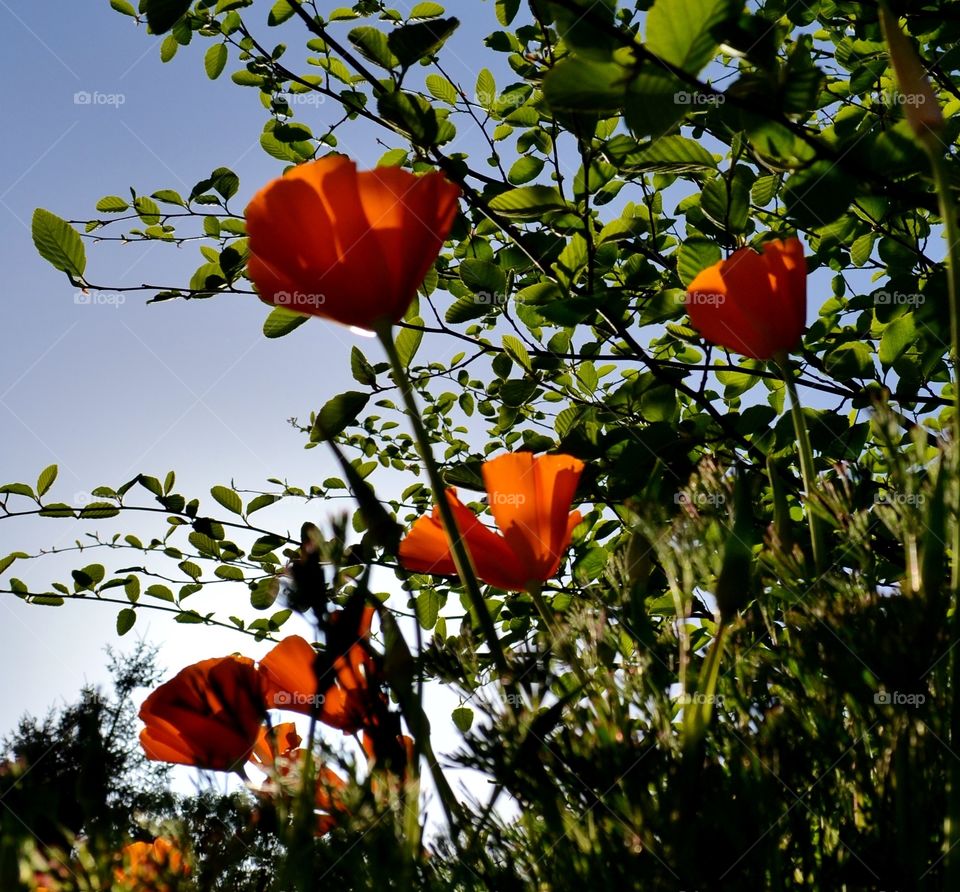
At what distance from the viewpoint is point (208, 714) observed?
636 mm

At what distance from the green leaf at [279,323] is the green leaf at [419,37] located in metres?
0.51

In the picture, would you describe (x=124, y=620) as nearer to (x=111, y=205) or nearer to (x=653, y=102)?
(x=111, y=205)

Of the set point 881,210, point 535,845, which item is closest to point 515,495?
point 535,845

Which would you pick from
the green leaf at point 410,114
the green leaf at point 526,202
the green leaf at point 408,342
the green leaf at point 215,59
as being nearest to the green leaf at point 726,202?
the green leaf at point 526,202

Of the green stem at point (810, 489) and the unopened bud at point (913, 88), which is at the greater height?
the unopened bud at point (913, 88)

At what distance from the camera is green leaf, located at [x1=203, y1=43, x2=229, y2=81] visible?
7.09ft

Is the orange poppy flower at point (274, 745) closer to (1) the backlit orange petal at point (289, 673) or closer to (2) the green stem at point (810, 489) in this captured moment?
(1) the backlit orange petal at point (289, 673)

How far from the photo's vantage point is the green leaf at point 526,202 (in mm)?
1110

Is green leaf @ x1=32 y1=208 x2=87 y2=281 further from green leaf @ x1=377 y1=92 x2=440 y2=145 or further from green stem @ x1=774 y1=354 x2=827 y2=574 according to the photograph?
green stem @ x1=774 y1=354 x2=827 y2=574

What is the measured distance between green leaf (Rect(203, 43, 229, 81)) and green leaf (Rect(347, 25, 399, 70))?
3.27 ft

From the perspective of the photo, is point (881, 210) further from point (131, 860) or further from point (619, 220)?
point (131, 860)

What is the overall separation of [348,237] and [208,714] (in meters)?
0.39

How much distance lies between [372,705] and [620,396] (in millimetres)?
1355

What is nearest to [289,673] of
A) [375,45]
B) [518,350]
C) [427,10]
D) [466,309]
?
[375,45]
